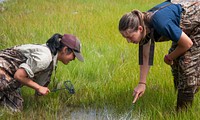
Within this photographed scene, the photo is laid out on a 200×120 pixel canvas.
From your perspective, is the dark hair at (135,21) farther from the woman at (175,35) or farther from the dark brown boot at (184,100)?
the dark brown boot at (184,100)

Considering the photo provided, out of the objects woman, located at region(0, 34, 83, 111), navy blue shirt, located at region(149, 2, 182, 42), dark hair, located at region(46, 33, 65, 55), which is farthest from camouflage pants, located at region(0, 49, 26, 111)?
navy blue shirt, located at region(149, 2, 182, 42)

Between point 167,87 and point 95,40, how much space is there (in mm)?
1896

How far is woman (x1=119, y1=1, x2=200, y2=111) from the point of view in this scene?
98.3 inches

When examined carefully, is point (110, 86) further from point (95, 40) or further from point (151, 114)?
point (95, 40)

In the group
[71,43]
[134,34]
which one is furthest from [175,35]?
[71,43]

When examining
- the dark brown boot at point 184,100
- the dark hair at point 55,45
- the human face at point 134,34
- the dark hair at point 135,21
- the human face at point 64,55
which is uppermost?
the dark hair at point 135,21

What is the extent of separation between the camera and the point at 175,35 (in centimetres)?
247

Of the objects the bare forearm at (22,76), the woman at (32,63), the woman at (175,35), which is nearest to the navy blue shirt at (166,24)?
the woman at (175,35)

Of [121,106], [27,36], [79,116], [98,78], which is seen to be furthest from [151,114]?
[27,36]

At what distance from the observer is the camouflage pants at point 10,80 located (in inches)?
121

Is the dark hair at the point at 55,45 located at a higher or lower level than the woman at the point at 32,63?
higher

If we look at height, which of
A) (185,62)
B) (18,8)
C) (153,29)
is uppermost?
(153,29)

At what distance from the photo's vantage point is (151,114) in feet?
9.57

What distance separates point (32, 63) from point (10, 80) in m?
0.31
